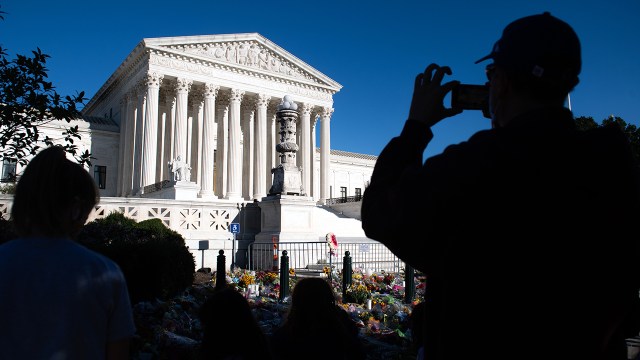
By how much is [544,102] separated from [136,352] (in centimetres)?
602

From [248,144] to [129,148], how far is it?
1136 centimetres

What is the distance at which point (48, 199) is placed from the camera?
2.19m

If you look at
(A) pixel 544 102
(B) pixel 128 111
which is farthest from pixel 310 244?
(B) pixel 128 111

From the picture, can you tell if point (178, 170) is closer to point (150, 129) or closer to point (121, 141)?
point (150, 129)

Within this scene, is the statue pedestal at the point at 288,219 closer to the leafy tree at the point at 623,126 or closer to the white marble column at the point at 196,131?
the white marble column at the point at 196,131

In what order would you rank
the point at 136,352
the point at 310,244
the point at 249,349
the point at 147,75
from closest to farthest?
the point at 249,349 < the point at 136,352 < the point at 310,244 < the point at 147,75

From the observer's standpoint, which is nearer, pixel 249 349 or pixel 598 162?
pixel 598 162

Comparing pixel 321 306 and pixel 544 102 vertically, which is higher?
pixel 544 102

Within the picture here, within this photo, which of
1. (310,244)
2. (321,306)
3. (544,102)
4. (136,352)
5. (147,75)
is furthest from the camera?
(147,75)

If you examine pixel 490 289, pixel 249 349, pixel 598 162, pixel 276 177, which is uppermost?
pixel 276 177

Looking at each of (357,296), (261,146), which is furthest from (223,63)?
(357,296)

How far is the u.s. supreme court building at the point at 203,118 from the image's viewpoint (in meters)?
42.5

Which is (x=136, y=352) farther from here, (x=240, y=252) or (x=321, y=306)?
(x=240, y=252)

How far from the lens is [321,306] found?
13.5ft
